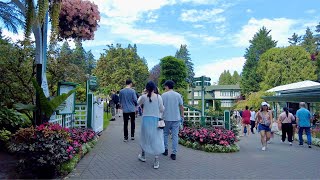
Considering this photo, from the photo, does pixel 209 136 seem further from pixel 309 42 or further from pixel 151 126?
pixel 309 42

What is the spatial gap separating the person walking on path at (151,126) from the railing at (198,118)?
5243mm

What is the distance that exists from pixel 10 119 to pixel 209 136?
17.9ft

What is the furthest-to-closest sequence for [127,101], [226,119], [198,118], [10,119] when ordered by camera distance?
[198,118] → [226,119] → [127,101] → [10,119]

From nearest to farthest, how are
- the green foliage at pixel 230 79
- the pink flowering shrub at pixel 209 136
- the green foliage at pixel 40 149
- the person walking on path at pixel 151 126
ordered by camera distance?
1. the green foliage at pixel 40 149
2. the person walking on path at pixel 151 126
3. the pink flowering shrub at pixel 209 136
4. the green foliage at pixel 230 79

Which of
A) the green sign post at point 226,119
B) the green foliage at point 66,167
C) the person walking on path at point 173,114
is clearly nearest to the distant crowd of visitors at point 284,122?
the green sign post at point 226,119

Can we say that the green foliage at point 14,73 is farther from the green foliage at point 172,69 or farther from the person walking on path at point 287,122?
the green foliage at point 172,69

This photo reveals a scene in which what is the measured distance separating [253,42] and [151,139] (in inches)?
2336

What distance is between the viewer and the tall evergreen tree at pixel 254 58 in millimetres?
55562

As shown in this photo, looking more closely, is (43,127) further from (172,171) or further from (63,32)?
(63,32)

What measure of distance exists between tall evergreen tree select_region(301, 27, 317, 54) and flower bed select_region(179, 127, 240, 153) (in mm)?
51690

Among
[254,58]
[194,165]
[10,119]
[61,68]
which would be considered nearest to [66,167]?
[10,119]

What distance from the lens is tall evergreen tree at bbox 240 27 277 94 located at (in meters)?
55.6

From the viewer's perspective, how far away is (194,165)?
742 cm

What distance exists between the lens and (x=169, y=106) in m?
7.95
